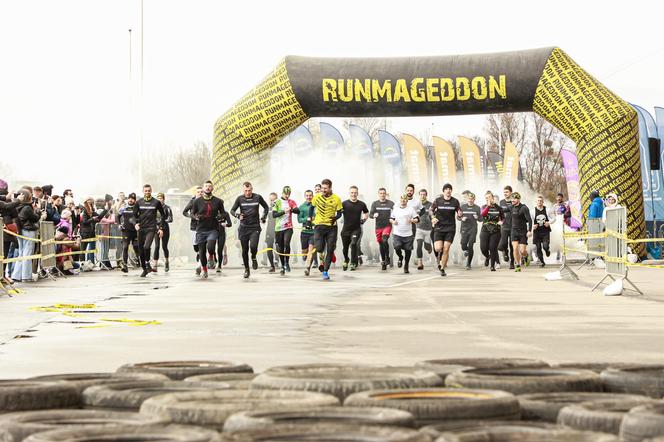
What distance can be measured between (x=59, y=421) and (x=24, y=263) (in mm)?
17495

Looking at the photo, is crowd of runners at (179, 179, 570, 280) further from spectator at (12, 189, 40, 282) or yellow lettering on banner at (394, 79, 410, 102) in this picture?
spectator at (12, 189, 40, 282)

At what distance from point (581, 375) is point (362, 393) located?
4.21 feet

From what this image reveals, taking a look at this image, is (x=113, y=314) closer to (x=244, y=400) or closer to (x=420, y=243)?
(x=244, y=400)

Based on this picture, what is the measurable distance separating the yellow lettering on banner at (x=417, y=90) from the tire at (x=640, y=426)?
24.4 metres

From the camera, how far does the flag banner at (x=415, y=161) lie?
48156 mm

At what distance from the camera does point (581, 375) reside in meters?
5.94

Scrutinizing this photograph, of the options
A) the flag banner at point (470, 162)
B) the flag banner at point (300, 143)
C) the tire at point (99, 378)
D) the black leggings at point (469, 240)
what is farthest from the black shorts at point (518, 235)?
the tire at point (99, 378)

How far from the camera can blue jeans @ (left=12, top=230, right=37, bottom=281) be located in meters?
21.6

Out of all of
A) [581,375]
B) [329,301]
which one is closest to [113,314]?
[329,301]

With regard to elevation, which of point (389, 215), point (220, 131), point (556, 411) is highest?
point (220, 131)

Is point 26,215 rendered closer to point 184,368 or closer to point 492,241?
point 492,241

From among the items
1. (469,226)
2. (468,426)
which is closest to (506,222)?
(469,226)

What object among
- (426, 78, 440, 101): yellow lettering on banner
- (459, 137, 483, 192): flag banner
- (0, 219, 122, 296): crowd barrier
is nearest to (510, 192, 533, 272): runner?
(426, 78, 440, 101): yellow lettering on banner

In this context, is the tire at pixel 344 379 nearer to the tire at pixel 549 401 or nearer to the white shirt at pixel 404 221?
the tire at pixel 549 401
